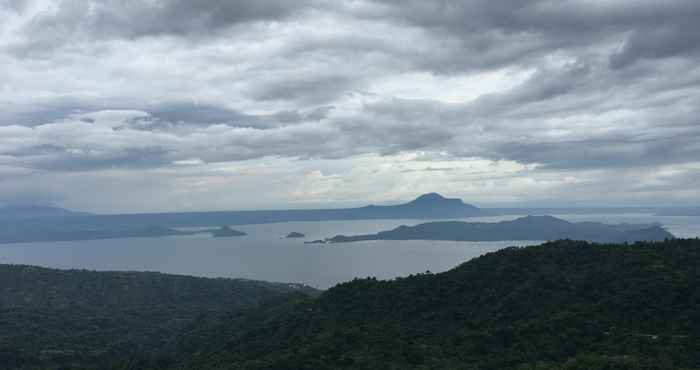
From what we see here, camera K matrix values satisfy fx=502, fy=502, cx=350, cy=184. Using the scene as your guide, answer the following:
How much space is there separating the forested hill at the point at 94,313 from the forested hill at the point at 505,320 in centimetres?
1946

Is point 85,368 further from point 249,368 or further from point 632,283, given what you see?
point 632,283

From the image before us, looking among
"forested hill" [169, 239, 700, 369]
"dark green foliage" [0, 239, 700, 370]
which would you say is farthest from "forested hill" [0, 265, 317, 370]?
"forested hill" [169, 239, 700, 369]

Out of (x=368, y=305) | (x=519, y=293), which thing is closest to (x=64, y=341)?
(x=368, y=305)

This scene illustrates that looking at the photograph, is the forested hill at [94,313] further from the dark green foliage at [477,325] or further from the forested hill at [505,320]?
the forested hill at [505,320]

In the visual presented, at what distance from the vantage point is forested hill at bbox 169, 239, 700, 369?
185 feet

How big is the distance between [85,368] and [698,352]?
8543 cm

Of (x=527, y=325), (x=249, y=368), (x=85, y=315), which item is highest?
(x=527, y=325)

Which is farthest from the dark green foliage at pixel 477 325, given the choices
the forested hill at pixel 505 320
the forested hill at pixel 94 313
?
the forested hill at pixel 94 313

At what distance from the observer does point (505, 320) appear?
73.3 m

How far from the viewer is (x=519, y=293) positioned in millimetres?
81062

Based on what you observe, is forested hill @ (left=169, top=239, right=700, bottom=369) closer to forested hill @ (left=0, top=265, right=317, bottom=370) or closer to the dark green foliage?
the dark green foliage

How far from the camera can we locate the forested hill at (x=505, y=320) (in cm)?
5638

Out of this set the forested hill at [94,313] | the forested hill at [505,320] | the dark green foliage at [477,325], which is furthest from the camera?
the forested hill at [94,313]

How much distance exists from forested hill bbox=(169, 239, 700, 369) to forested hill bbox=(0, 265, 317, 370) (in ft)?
63.8
